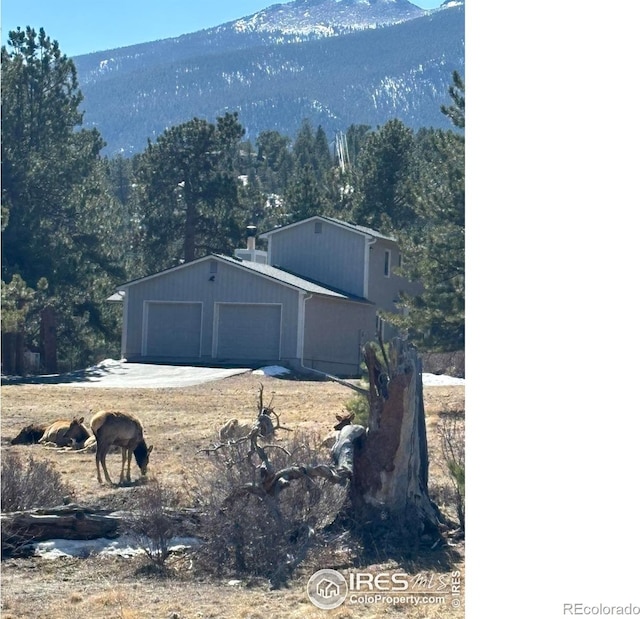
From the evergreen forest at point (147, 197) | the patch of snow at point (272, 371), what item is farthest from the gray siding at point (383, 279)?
the patch of snow at point (272, 371)

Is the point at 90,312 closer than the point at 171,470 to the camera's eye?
No

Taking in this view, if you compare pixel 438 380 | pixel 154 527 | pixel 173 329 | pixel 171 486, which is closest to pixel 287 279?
pixel 173 329

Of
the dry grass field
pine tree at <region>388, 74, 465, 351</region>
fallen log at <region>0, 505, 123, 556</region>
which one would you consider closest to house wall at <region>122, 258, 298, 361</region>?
the dry grass field

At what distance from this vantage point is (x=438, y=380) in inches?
436

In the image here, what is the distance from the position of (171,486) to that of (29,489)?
126 cm

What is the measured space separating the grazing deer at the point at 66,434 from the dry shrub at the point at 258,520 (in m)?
3.48

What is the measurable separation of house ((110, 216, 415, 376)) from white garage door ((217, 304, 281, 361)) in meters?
0.02

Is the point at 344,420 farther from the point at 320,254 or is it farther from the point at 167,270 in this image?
the point at 320,254

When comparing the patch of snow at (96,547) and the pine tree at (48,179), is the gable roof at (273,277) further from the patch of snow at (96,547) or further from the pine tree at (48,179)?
the patch of snow at (96,547)
